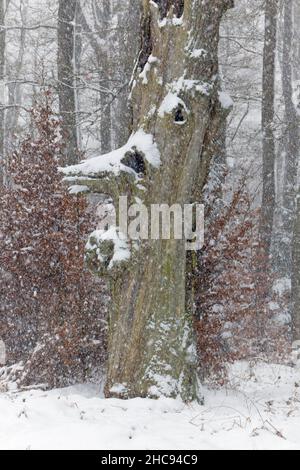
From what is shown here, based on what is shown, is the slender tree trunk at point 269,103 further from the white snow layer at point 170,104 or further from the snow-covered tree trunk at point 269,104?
the white snow layer at point 170,104

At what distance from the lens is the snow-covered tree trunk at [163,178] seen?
6234 mm

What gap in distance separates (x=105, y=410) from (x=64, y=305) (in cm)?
247

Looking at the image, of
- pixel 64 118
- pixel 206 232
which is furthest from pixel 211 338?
pixel 64 118

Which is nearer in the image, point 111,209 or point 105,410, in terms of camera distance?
→ point 105,410

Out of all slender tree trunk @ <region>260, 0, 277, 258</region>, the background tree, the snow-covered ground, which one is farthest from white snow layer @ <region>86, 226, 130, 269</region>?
slender tree trunk @ <region>260, 0, 277, 258</region>

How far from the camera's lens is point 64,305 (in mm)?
7836

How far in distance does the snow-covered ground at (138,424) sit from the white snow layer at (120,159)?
2.54 metres

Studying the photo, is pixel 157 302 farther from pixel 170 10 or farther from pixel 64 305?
pixel 170 10

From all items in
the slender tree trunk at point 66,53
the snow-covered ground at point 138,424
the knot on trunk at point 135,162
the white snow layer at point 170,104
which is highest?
the slender tree trunk at point 66,53

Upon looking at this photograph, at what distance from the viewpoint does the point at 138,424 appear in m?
5.12


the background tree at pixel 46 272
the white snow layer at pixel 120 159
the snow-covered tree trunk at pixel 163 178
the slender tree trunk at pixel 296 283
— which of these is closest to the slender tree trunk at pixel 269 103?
the slender tree trunk at pixel 296 283

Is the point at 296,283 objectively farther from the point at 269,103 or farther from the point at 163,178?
the point at 163,178

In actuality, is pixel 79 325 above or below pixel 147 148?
below

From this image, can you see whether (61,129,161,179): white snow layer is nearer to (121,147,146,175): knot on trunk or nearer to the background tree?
(121,147,146,175): knot on trunk
